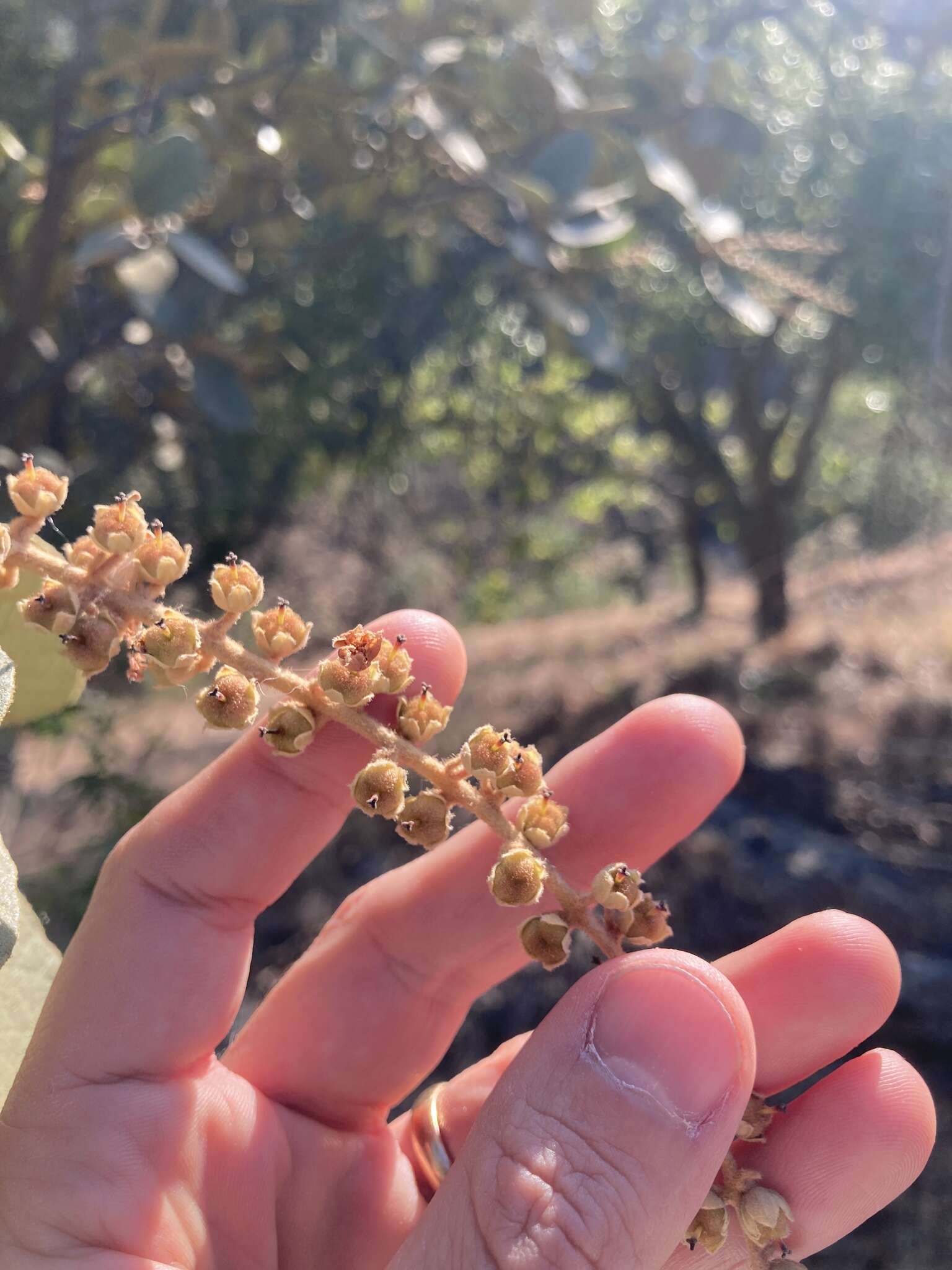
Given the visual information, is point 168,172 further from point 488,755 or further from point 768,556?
point 768,556

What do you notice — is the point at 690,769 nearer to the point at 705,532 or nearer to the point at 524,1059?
the point at 524,1059

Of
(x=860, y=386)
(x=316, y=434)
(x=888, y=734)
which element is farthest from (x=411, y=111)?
(x=860, y=386)

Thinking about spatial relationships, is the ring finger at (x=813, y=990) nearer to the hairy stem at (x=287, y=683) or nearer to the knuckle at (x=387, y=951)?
the hairy stem at (x=287, y=683)

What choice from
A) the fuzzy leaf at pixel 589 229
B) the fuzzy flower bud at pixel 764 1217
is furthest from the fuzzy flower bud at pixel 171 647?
the fuzzy leaf at pixel 589 229

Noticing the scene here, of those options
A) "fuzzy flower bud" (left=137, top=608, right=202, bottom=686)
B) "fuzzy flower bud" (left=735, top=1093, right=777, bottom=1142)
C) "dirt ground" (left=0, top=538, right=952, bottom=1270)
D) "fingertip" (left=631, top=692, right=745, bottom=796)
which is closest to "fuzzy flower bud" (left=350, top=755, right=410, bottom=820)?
"fuzzy flower bud" (left=137, top=608, right=202, bottom=686)

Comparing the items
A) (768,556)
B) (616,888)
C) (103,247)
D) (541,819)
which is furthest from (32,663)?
(768,556)

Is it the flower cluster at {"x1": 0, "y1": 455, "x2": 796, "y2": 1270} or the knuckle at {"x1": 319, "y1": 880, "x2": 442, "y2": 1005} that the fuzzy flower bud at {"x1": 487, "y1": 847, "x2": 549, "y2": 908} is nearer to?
the flower cluster at {"x1": 0, "y1": 455, "x2": 796, "y2": 1270}

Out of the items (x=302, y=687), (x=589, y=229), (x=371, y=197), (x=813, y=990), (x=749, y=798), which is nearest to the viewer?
(x=302, y=687)
